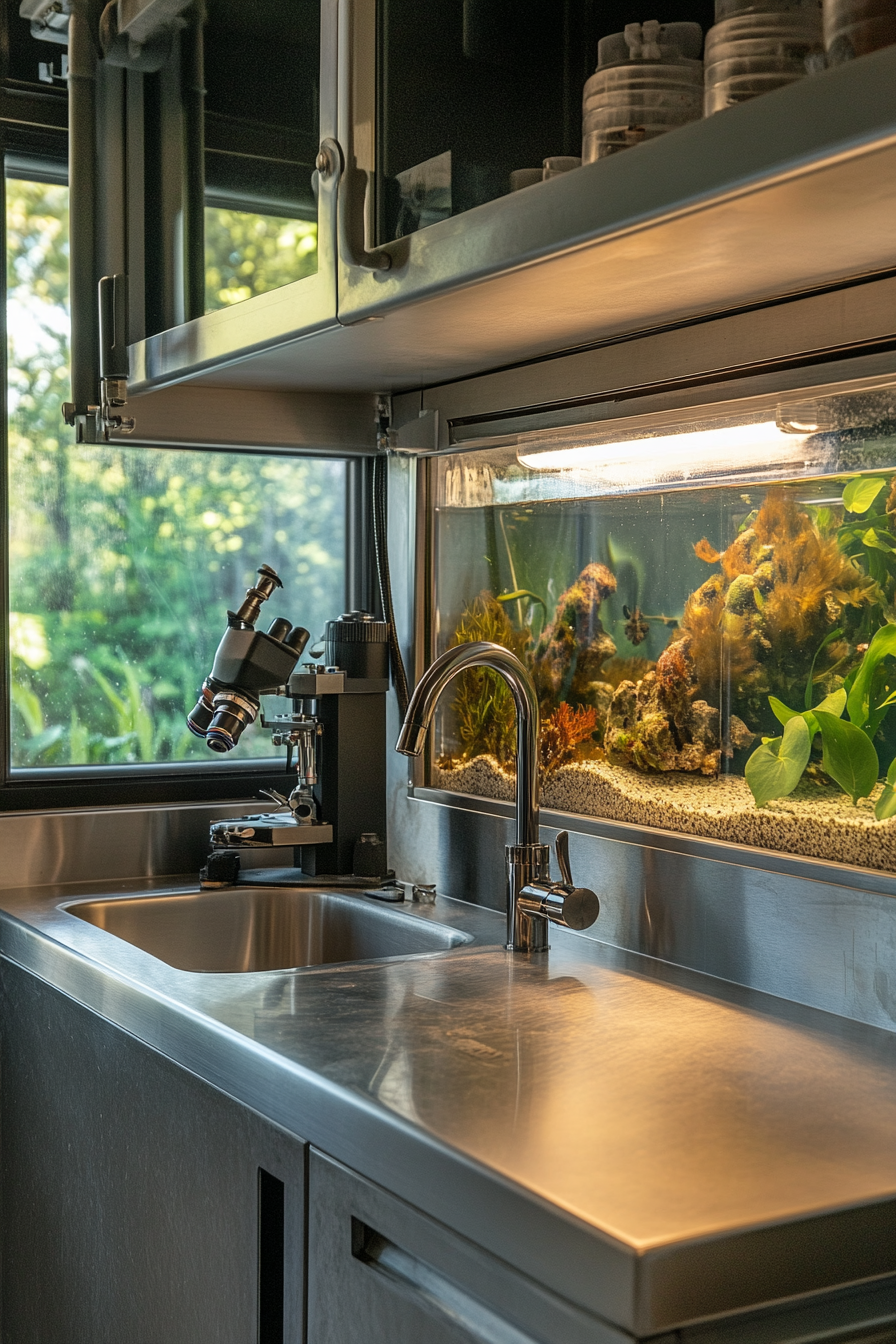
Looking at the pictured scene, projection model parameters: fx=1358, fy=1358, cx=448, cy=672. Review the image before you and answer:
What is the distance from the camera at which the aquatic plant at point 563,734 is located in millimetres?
1673

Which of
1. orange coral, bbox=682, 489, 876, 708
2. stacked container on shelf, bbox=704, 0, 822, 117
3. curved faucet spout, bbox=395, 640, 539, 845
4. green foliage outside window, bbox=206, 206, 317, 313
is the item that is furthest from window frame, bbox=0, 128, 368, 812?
stacked container on shelf, bbox=704, 0, 822, 117

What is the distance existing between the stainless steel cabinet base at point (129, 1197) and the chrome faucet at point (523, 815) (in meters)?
0.41

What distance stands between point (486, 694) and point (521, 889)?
0.46m

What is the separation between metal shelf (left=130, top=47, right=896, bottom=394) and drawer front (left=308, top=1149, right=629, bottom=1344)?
711mm

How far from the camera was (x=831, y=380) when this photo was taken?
1.27 m

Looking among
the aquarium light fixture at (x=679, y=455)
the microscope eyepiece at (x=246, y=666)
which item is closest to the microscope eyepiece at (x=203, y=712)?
the microscope eyepiece at (x=246, y=666)

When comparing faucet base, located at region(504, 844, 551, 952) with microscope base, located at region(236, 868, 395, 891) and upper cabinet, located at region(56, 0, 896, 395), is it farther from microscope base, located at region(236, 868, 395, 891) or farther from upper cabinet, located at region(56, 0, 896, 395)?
upper cabinet, located at region(56, 0, 896, 395)

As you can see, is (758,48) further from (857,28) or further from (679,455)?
(679,455)

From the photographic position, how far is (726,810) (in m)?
1.42

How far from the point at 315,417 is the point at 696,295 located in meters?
0.82

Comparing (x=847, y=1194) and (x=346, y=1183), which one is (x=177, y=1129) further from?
(x=847, y=1194)

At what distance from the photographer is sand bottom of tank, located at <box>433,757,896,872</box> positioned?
125 centimetres

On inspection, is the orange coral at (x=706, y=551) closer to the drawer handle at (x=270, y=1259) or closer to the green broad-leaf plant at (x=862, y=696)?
the green broad-leaf plant at (x=862, y=696)

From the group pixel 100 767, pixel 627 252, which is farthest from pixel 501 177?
pixel 100 767
